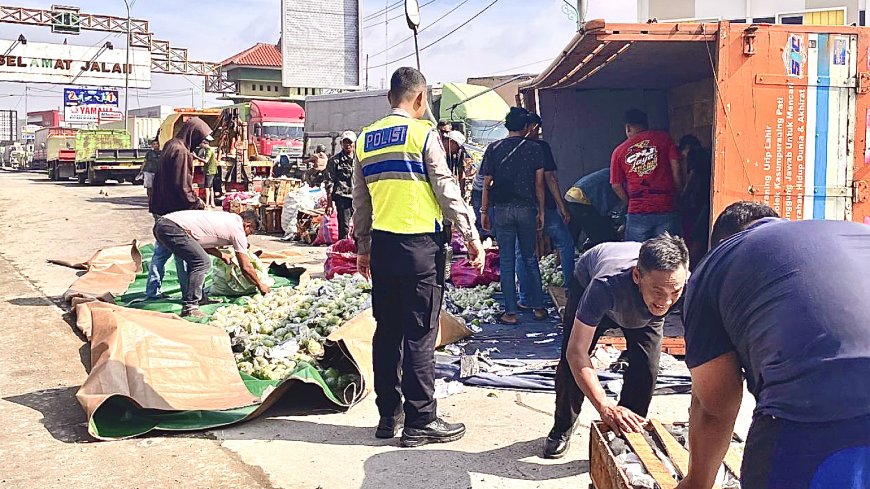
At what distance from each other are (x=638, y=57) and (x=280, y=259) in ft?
19.0

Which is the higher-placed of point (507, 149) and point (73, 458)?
point (507, 149)

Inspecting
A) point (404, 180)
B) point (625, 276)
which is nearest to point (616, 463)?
point (625, 276)

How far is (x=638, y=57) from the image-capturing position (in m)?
7.62

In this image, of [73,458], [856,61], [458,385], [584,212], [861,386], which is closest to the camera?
[861,386]

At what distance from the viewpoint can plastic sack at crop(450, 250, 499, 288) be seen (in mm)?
8922

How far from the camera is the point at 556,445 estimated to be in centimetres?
440

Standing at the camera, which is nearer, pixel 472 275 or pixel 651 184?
pixel 651 184

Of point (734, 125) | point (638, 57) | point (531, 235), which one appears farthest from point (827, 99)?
point (531, 235)

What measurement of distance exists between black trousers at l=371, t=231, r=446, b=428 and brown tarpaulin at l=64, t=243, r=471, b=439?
29.1 inches

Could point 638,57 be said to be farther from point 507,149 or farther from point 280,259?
point 280,259

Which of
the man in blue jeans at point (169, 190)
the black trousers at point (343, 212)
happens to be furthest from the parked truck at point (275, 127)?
the man in blue jeans at point (169, 190)

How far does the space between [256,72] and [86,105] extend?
20.9 meters

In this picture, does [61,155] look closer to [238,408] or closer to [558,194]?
[558,194]

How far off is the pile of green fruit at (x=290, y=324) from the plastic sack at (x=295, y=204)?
7.02 metres
